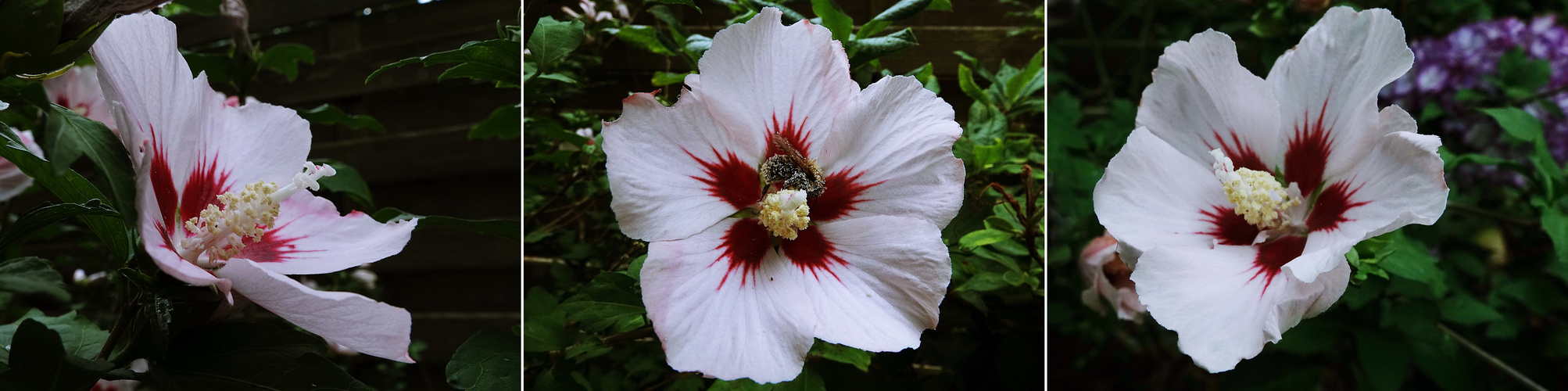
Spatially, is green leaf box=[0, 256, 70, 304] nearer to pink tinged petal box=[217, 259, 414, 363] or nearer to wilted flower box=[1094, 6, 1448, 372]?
pink tinged petal box=[217, 259, 414, 363]

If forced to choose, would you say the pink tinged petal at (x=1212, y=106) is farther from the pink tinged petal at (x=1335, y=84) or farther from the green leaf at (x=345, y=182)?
the green leaf at (x=345, y=182)

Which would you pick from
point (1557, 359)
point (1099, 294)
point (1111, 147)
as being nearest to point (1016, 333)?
Answer: point (1099, 294)

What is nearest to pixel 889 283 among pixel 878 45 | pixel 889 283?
pixel 889 283

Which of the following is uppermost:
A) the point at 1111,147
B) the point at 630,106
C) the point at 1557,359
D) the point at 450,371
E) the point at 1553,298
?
the point at 630,106

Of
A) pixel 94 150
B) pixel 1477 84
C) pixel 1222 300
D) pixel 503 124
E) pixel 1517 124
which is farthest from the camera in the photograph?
pixel 1477 84

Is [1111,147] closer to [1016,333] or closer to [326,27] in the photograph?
[1016,333]

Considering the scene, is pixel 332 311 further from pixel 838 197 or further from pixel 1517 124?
pixel 1517 124

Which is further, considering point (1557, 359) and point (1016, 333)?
point (1557, 359)
